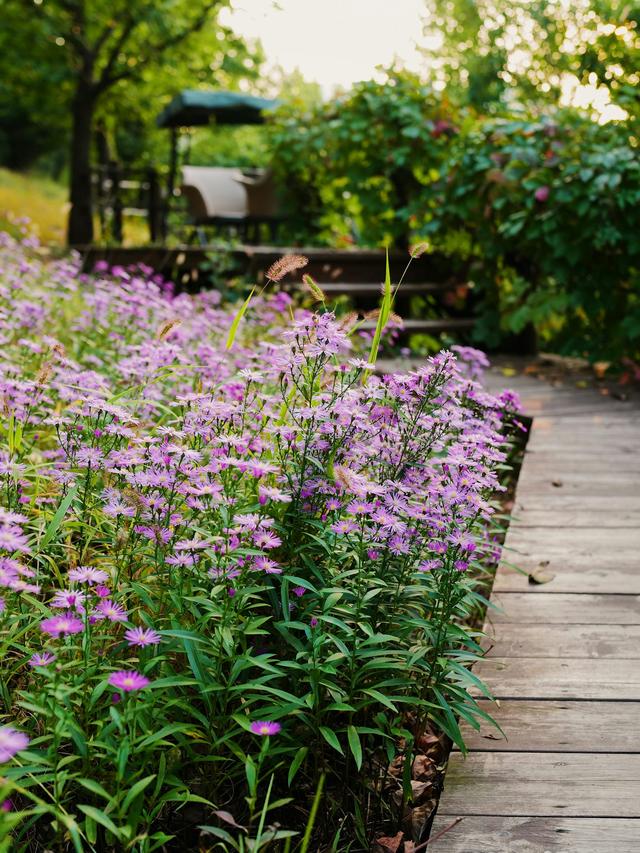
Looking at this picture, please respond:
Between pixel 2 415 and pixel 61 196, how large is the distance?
27.1m

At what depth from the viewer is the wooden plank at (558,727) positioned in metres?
1.92

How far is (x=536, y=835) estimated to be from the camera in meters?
1.63

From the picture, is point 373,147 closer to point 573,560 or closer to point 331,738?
point 573,560

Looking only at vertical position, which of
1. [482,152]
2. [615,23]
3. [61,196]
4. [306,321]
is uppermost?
[615,23]

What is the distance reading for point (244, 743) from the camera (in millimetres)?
1864

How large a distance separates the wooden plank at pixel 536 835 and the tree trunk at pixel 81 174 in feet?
44.8

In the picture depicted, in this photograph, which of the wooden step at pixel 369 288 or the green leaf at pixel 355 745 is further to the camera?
the wooden step at pixel 369 288

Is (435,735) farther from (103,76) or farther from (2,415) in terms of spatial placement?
(103,76)

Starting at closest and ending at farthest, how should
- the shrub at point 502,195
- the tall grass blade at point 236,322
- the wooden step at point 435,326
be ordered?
the tall grass blade at point 236,322 < the shrub at point 502,195 < the wooden step at point 435,326

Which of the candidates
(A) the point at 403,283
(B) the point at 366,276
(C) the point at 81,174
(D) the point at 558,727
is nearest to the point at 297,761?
(D) the point at 558,727

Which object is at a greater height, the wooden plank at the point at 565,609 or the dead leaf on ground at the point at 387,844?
the wooden plank at the point at 565,609

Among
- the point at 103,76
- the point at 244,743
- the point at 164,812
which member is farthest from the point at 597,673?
the point at 103,76

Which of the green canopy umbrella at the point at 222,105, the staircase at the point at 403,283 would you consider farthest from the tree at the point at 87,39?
the staircase at the point at 403,283

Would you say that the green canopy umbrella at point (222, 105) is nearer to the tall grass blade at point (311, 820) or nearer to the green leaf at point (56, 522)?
the green leaf at point (56, 522)
